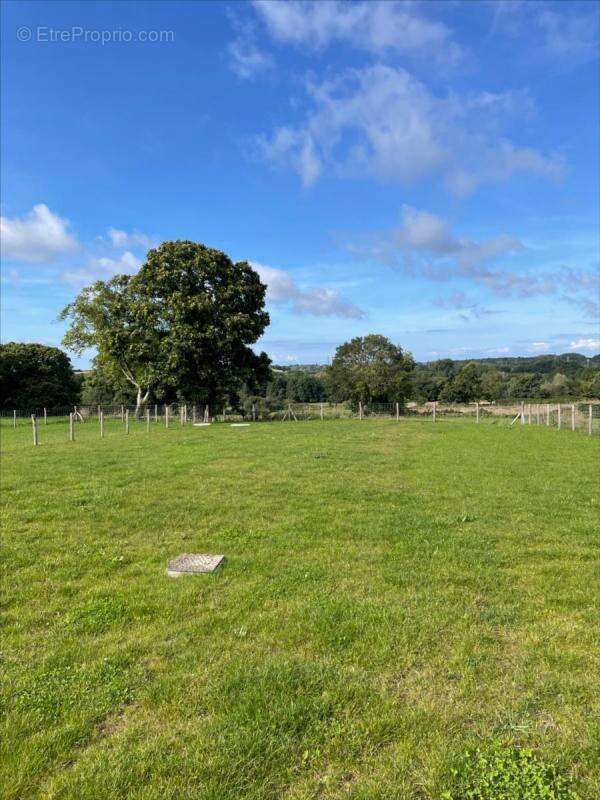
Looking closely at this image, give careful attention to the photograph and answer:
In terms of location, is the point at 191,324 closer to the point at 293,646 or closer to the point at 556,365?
the point at 293,646

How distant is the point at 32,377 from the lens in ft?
179

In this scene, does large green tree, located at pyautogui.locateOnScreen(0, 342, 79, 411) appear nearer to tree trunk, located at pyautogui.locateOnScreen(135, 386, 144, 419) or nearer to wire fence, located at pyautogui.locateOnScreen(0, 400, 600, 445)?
wire fence, located at pyautogui.locateOnScreen(0, 400, 600, 445)

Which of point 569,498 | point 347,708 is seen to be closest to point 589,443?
→ point 569,498

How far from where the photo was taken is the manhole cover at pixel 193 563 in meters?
5.28

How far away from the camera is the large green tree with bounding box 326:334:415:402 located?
6119 centimetres

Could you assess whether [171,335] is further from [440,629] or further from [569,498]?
[440,629]

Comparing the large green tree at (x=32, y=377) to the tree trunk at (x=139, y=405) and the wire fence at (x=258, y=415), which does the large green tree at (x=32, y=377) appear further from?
the tree trunk at (x=139, y=405)

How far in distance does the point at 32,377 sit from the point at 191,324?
31849mm

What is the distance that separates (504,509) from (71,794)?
7242 millimetres

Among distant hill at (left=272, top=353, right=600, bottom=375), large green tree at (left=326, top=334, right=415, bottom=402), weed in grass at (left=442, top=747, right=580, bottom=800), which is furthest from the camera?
distant hill at (left=272, top=353, right=600, bottom=375)

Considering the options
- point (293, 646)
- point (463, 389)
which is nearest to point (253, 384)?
point (293, 646)

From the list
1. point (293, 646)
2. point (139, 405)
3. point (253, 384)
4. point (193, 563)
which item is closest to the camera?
point (293, 646)

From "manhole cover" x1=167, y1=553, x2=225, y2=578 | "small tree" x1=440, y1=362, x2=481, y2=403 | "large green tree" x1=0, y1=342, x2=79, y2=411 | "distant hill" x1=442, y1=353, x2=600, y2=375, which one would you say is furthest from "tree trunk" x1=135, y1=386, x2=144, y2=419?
"distant hill" x1=442, y1=353, x2=600, y2=375

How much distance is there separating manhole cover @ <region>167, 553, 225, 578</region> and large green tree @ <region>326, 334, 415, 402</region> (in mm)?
55920
